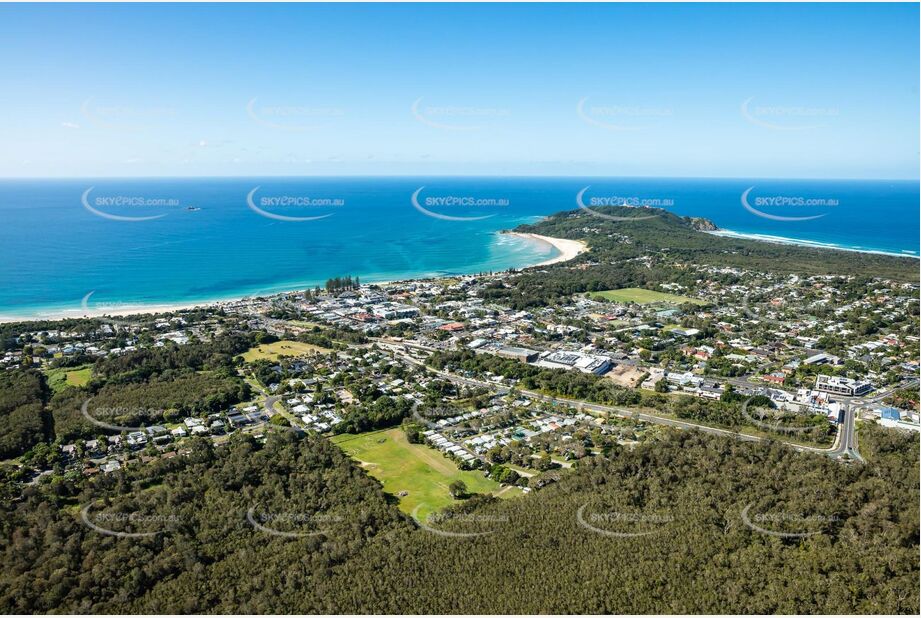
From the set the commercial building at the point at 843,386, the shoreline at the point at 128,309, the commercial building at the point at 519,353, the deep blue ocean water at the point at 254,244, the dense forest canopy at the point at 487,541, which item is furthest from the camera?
the deep blue ocean water at the point at 254,244

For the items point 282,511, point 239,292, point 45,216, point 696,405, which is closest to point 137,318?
point 239,292

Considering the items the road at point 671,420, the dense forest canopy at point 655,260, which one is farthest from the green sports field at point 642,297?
the road at point 671,420

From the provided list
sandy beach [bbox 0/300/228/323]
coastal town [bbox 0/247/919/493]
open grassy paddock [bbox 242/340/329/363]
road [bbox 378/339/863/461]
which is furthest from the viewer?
sandy beach [bbox 0/300/228/323]

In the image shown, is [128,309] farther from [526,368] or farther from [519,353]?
[526,368]

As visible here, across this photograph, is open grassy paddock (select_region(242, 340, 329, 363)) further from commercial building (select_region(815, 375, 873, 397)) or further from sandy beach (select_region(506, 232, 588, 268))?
sandy beach (select_region(506, 232, 588, 268))

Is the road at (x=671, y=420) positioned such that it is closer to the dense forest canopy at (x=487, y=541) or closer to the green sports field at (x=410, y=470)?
the dense forest canopy at (x=487, y=541)

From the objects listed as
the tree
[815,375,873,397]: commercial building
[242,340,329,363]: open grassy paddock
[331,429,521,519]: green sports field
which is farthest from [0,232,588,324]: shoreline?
[815,375,873,397]: commercial building

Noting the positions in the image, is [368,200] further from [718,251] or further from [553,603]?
[553,603]
